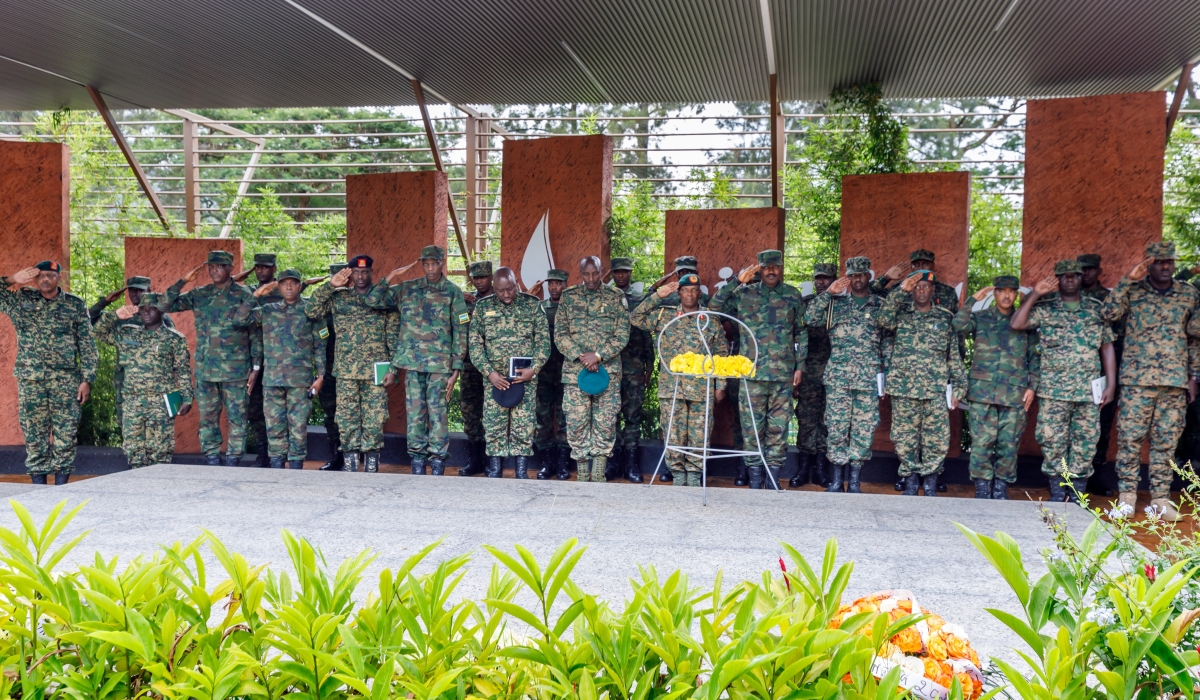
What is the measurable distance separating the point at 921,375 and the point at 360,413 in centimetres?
437

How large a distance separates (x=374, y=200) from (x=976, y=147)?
10.3 meters

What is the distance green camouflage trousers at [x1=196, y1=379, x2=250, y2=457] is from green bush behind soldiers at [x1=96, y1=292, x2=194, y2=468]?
0.17 m

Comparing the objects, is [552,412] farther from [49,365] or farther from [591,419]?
[49,365]

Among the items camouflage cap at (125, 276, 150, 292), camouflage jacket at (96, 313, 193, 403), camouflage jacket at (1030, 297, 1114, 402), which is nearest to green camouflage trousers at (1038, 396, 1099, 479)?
camouflage jacket at (1030, 297, 1114, 402)

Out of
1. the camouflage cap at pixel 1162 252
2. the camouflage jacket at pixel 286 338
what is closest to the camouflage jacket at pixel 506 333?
the camouflage jacket at pixel 286 338

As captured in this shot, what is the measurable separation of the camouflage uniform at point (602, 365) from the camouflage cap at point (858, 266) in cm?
172

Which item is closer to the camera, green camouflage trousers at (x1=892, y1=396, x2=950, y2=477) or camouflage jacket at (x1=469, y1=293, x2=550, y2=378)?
green camouflage trousers at (x1=892, y1=396, x2=950, y2=477)

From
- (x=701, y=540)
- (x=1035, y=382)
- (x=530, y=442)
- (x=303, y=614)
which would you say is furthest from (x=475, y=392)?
(x=303, y=614)

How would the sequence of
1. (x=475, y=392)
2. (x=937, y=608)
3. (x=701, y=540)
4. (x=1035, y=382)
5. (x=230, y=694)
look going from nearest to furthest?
1. (x=230, y=694)
2. (x=937, y=608)
3. (x=701, y=540)
4. (x=1035, y=382)
5. (x=475, y=392)

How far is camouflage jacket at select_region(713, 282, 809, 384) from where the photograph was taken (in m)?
6.53

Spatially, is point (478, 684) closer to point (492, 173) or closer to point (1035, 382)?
point (1035, 382)

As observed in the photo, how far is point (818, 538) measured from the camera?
3920 mm

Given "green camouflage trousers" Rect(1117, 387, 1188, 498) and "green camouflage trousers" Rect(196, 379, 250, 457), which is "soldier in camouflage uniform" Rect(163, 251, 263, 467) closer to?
"green camouflage trousers" Rect(196, 379, 250, 457)

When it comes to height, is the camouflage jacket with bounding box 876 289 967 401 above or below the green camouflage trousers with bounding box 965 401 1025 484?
above
